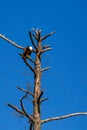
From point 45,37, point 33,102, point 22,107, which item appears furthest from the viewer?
point 45,37

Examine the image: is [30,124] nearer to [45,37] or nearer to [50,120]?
[50,120]

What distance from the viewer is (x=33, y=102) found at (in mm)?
10805

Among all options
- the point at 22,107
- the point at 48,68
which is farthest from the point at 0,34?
the point at 22,107

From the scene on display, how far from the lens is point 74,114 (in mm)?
10594

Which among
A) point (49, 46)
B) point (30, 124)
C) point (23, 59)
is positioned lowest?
point (30, 124)

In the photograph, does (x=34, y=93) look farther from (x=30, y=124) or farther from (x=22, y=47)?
(x=22, y=47)

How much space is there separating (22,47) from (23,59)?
0.78m

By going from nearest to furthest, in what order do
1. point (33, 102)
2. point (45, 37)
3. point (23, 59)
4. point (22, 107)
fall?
point (22, 107) < point (33, 102) < point (23, 59) < point (45, 37)

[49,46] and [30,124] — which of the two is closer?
[30,124]

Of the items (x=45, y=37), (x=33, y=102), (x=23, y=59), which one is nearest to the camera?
(x=33, y=102)

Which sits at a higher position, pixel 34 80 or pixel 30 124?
pixel 34 80

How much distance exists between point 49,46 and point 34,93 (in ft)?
6.90

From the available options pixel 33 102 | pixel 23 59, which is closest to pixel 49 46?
pixel 23 59

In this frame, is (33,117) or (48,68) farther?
(48,68)
